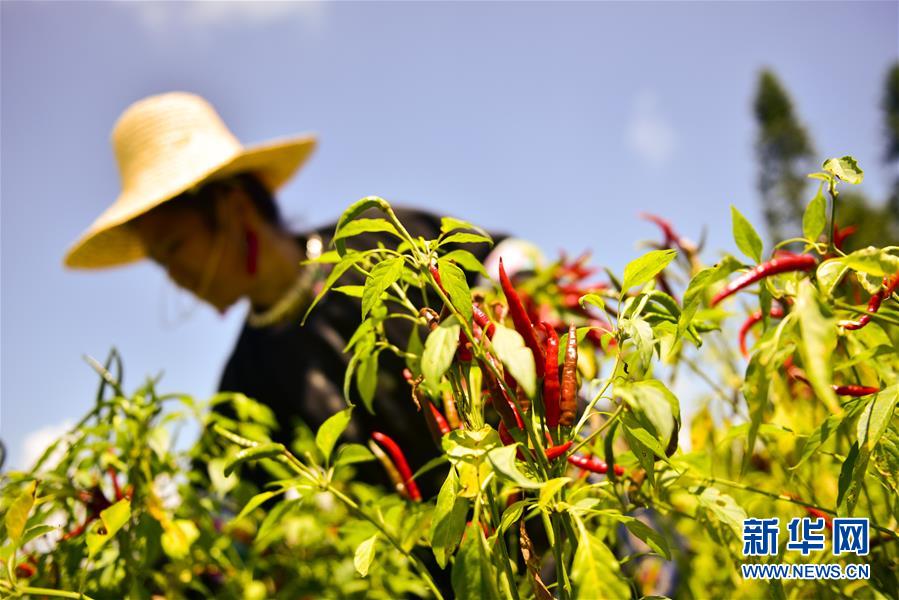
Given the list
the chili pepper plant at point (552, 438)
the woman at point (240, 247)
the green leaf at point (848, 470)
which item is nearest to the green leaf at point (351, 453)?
the chili pepper plant at point (552, 438)

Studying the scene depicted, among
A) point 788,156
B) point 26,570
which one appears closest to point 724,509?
point 26,570

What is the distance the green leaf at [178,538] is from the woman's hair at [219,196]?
1971mm

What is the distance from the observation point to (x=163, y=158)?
2551mm

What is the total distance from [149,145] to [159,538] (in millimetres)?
2194

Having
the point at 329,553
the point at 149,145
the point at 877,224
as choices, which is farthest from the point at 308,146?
the point at 877,224

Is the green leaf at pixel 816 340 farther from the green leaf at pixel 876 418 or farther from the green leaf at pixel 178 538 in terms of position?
the green leaf at pixel 178 538

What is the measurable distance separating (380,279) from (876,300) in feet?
1.19

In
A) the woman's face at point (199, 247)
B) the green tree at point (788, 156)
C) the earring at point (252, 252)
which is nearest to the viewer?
the woman's face at point (199, 247)

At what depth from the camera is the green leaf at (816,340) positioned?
0.31 meters

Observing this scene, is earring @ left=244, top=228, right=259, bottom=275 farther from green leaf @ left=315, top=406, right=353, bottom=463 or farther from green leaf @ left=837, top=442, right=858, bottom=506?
green leaf @ left=837, top=442, right=858, bottom=506

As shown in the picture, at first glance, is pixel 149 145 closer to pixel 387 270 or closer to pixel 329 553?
pixel 329 553

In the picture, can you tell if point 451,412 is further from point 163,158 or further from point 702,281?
Answer: point 163,158

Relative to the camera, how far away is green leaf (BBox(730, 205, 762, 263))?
0.50 meters

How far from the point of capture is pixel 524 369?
375 millimetres
